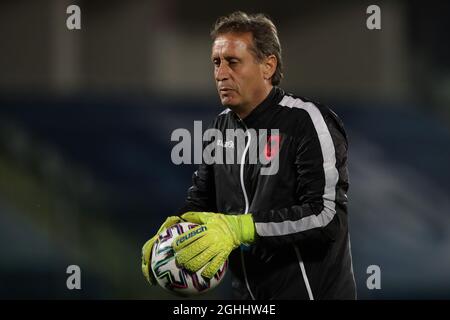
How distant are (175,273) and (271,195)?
41cm

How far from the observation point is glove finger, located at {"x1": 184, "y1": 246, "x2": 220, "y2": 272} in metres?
2.56

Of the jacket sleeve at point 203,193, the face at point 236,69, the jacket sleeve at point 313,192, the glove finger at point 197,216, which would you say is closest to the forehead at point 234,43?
the face at point 236,69

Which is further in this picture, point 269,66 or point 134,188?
point 134,188

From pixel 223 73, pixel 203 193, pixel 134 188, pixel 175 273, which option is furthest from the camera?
pixel 134 188

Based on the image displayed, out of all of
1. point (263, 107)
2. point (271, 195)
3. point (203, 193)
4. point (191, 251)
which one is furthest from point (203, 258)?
point (263, 107)

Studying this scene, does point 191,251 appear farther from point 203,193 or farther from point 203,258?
point 203,193

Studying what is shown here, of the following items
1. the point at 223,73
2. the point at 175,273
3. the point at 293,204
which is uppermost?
the point at 223,73

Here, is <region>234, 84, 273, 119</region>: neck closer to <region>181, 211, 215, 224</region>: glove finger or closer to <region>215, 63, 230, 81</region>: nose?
<region>215, 63, 230, 81</region>: nose

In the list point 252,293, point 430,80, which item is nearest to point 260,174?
point 252,293

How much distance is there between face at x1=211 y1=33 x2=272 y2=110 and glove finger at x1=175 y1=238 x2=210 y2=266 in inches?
20.7

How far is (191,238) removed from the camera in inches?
102

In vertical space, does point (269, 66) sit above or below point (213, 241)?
above

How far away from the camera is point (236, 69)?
109 inches

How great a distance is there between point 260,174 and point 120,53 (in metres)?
3.83
